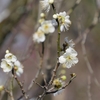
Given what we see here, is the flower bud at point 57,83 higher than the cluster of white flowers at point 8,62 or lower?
lower

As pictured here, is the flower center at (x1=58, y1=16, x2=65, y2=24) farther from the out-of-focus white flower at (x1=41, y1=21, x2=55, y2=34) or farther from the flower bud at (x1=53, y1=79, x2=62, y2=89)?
the flower bud at (x1=53, y1=79, x2=62, y2=89)

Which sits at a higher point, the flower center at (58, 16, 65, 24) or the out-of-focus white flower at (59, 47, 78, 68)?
the flower center at (58, 16, 65, 24)

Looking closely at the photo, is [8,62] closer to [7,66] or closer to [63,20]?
[7,66]

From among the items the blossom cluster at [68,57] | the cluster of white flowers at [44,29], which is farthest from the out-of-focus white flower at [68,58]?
the cluster of white flowers at [44,29]

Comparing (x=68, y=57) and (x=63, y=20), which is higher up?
(x=63, y=20)

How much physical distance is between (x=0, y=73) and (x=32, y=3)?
0.75 m

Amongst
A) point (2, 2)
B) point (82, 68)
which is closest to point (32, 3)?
point (2, 2)

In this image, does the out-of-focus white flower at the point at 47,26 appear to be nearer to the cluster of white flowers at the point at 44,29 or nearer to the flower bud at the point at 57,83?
the cluster of white flowers at the point at 44,29

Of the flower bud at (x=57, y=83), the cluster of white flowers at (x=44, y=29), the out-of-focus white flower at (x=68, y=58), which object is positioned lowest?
the flower bud at (x=57, y=83)

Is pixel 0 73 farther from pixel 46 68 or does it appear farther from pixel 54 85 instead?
pixel 54 85

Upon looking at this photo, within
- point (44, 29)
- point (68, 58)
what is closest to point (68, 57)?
point (68, 58)

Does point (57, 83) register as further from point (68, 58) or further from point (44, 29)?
point (44, 29)

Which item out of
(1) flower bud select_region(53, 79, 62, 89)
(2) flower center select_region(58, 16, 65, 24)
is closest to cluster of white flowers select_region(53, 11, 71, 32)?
(2) flower center select_region(58, 16, 65, 24)

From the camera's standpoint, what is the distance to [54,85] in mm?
1136
